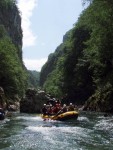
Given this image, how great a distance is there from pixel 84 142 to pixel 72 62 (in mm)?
54638

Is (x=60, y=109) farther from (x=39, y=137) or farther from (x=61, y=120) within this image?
(x=39, y=137)

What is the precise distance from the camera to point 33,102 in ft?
156

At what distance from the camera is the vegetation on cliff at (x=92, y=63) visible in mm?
36625

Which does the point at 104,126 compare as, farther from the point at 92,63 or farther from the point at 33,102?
the point at 92,63

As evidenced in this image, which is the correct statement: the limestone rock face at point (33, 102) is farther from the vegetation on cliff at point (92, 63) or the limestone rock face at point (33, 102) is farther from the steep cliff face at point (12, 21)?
the steep cliff face at point (12, 21)

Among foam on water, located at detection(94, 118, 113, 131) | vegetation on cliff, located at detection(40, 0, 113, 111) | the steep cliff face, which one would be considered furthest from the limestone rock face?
the steep cliff face

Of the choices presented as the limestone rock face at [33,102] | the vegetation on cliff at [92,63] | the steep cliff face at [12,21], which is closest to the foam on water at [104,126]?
the vegetation on cliff at [92,63]

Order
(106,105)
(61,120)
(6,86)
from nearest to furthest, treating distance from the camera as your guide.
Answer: (61,120)
(106,105)
(6,86)

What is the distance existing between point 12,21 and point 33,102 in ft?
235

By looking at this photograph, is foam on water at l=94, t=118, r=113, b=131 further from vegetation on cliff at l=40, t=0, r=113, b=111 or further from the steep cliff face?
the steep cliff face

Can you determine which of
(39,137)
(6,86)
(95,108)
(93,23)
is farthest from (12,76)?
(39,137)

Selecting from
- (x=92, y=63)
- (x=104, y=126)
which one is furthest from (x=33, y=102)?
(x=104, y=126)

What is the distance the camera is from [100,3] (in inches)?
1367

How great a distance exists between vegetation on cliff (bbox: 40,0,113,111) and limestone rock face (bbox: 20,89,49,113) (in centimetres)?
647
